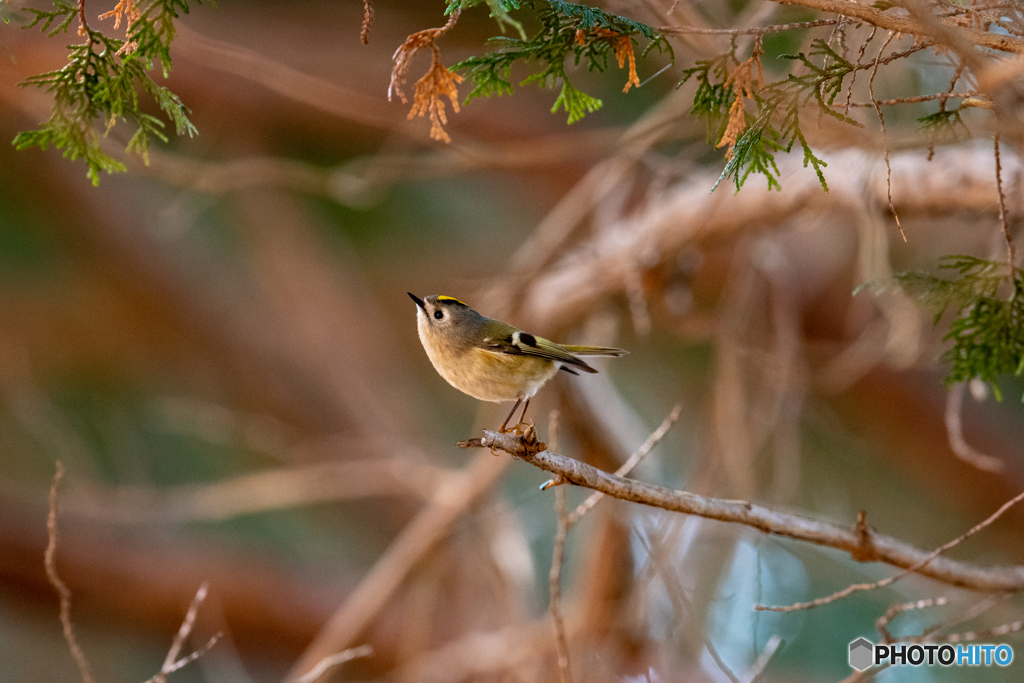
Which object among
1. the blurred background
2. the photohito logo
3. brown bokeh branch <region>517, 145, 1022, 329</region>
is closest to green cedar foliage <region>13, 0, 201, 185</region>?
the blurred background

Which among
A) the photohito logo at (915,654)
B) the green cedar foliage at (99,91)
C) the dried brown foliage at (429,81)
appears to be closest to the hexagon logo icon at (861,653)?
the photohito logo at (915,654)

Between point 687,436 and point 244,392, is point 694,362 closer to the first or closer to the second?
point 687,436

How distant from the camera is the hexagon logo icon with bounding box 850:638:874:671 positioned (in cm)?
200

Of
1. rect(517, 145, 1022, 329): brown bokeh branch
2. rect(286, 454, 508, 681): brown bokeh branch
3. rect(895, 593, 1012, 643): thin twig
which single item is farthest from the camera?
rect(286, 454, 508, 681): brown bokeh branch

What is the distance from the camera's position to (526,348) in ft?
5.56

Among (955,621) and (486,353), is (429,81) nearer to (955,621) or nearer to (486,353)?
(486,353)

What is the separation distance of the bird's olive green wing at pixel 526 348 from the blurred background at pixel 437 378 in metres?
0.73

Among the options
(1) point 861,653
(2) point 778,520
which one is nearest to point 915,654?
(1) point 861,653

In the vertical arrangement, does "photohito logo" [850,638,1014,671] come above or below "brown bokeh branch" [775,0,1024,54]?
below

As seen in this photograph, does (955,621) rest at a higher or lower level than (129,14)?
lower

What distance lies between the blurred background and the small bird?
27.9 inches

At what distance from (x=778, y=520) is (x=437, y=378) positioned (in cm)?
693

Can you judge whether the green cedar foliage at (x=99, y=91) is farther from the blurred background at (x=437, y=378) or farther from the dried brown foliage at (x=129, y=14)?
the blurred background at (x=437, y=378)

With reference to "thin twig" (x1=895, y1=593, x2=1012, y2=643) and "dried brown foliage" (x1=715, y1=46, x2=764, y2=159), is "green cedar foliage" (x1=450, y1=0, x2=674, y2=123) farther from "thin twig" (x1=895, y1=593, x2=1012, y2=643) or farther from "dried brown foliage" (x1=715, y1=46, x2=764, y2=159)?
"thin twig" (x1=895, y1=593, x2=1012, y2=643)
